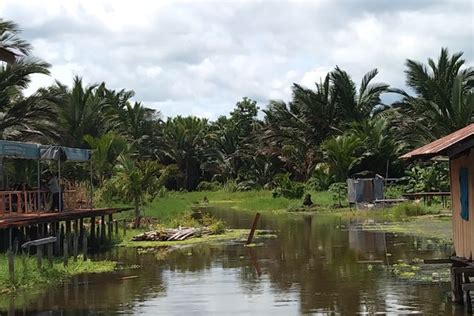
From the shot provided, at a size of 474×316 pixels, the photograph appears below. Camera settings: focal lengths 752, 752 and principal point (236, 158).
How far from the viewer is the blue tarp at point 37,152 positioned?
63.0 ft

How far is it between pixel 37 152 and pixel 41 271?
520cm

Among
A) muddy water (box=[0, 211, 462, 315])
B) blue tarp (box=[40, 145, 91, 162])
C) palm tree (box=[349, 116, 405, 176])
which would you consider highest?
palm tree (box=[349, 116, 405, 176])

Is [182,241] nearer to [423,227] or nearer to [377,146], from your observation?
[423,227]

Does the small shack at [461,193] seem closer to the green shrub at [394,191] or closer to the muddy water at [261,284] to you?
the muddy water at [261,284]

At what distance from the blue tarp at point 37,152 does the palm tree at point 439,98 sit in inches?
702

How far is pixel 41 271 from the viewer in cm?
1697

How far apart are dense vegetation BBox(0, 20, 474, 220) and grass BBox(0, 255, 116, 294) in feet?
19.8

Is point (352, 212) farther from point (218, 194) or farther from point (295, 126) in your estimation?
point (218, 194)

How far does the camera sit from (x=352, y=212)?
36.1 m

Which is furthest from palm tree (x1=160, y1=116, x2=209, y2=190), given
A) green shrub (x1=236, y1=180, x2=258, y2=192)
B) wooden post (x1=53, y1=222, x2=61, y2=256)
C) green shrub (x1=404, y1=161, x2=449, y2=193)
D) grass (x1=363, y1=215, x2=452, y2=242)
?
wooden post (x1=53, y1=222, x2=61, y2=256)

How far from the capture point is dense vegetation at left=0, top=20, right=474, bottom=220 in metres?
28.5

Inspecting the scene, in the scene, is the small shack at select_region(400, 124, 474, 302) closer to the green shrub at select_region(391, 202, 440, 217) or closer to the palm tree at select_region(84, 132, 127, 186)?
the palm tree at select_region(84, 132, 127, 186)

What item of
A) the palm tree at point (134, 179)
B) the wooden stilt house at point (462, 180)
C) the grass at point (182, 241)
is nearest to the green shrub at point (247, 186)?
the grass at point (182, 241)

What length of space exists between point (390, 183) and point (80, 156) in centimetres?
2189
